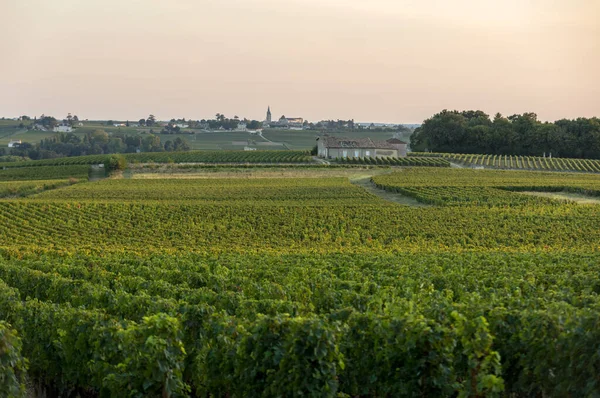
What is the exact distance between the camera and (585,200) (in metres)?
55.6

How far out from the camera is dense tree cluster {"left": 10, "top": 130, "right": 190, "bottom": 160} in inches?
5950

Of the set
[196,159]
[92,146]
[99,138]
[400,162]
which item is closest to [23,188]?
[196,159]

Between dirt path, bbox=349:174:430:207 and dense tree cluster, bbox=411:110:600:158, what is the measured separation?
1819 inches

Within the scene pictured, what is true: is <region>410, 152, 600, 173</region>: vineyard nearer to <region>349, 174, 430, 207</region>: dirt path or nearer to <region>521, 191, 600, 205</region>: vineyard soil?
<region>349, 174, 430, 207</region>: dirt path

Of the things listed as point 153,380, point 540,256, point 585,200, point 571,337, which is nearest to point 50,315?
point 153,380

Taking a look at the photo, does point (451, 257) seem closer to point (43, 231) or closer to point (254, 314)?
point (254, 314)

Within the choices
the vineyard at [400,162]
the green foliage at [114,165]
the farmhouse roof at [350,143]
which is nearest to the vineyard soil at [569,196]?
the vineyard at [400,162]

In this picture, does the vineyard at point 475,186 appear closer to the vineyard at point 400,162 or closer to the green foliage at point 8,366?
the vineyard at point 400,162

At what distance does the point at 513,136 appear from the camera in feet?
371

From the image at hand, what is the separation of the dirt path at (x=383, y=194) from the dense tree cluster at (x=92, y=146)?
99.0 meters

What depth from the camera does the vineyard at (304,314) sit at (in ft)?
29.7

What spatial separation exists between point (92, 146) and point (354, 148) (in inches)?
3445

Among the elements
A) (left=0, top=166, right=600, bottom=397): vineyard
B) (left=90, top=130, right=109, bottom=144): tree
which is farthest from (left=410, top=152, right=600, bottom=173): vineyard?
(left=90, top=130, right=109, bottom=144): tree

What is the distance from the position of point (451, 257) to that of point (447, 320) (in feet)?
44.5
